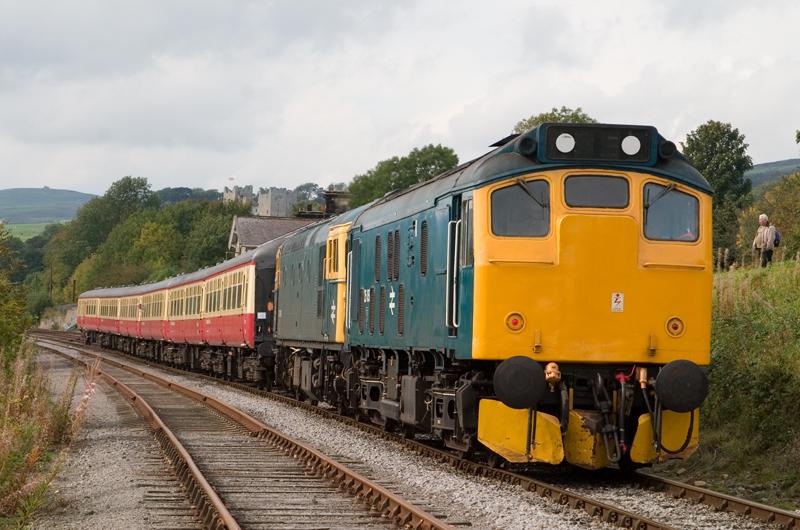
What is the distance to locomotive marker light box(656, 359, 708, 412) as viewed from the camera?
11.0m

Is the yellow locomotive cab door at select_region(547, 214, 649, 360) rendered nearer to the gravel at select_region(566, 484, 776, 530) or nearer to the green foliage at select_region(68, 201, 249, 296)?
the gravel at select_region(566, 484, 776, 530)

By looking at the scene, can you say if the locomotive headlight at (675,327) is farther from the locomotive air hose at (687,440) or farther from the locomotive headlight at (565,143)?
the locomotive headlight at (565,143)

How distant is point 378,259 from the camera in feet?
52.0

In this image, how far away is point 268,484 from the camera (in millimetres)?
11812

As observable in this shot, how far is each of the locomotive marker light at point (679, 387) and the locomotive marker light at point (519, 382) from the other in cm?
114

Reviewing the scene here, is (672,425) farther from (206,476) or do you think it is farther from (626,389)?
(206,476)

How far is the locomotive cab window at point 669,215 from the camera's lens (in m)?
11.5

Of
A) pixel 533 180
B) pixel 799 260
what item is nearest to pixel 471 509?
pixel 533 180

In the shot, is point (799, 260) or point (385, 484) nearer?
point (385, 484)

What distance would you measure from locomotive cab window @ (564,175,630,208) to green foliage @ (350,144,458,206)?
8386cm

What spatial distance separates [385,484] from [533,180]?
3.39 meters

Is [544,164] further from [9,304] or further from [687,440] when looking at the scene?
[9,304]

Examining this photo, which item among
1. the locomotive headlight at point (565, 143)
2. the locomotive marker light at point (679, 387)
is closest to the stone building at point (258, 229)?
the locomotive headlight at point (565, 143)

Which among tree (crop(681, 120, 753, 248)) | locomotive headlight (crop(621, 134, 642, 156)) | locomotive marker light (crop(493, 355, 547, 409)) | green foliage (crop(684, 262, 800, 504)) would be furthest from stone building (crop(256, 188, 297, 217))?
locomotive marker light (crop(493, 355, 547, 409))
